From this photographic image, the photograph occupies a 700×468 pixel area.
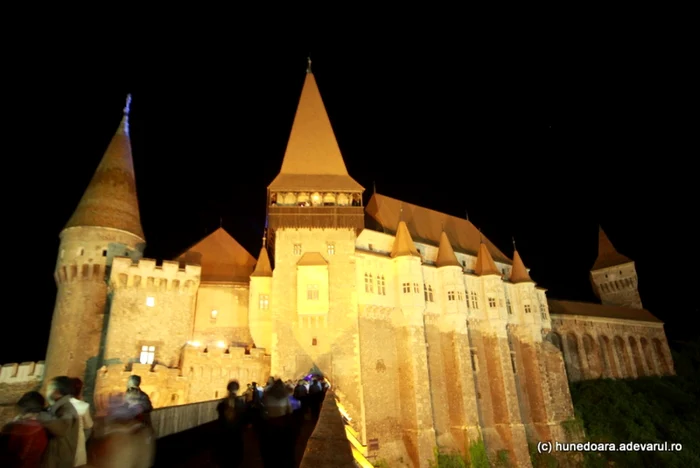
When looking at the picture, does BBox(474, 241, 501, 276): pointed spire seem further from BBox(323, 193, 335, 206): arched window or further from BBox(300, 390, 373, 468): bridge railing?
BBox(300, 390, 373, 468): bridge railing

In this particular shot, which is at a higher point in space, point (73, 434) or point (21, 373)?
point (21, 373)

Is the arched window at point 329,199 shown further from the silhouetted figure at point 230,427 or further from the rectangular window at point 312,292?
the silhouetted figure at point 230,427

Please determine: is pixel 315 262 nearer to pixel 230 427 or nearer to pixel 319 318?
pixel 319 318

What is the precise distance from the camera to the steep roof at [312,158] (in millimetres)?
27125

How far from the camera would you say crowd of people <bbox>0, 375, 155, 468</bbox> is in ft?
12.4

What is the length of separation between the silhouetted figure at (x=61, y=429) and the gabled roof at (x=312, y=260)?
20.1 meters

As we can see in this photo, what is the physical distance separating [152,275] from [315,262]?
9.10 metres

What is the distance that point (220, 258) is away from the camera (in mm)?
28703

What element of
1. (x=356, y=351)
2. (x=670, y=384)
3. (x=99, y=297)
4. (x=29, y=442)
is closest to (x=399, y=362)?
(x=356, y=351)

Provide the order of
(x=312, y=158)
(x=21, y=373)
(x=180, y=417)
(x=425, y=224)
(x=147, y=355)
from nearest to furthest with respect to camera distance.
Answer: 1. (x=180, y=417)
2. (x=147, y=355)
3. (x=21, y=373)
4. (x=312, y=158)
5. (x=425, y=224)

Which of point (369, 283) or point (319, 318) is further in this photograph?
point (369, 283)

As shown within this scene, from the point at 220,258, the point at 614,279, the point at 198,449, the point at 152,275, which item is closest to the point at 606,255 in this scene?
the point at 614,279

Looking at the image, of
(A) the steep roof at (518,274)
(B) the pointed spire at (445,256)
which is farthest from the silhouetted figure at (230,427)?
(A) the steep roof at (518,274)

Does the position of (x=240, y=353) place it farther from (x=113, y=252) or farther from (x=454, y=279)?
(x=454, y=279)
